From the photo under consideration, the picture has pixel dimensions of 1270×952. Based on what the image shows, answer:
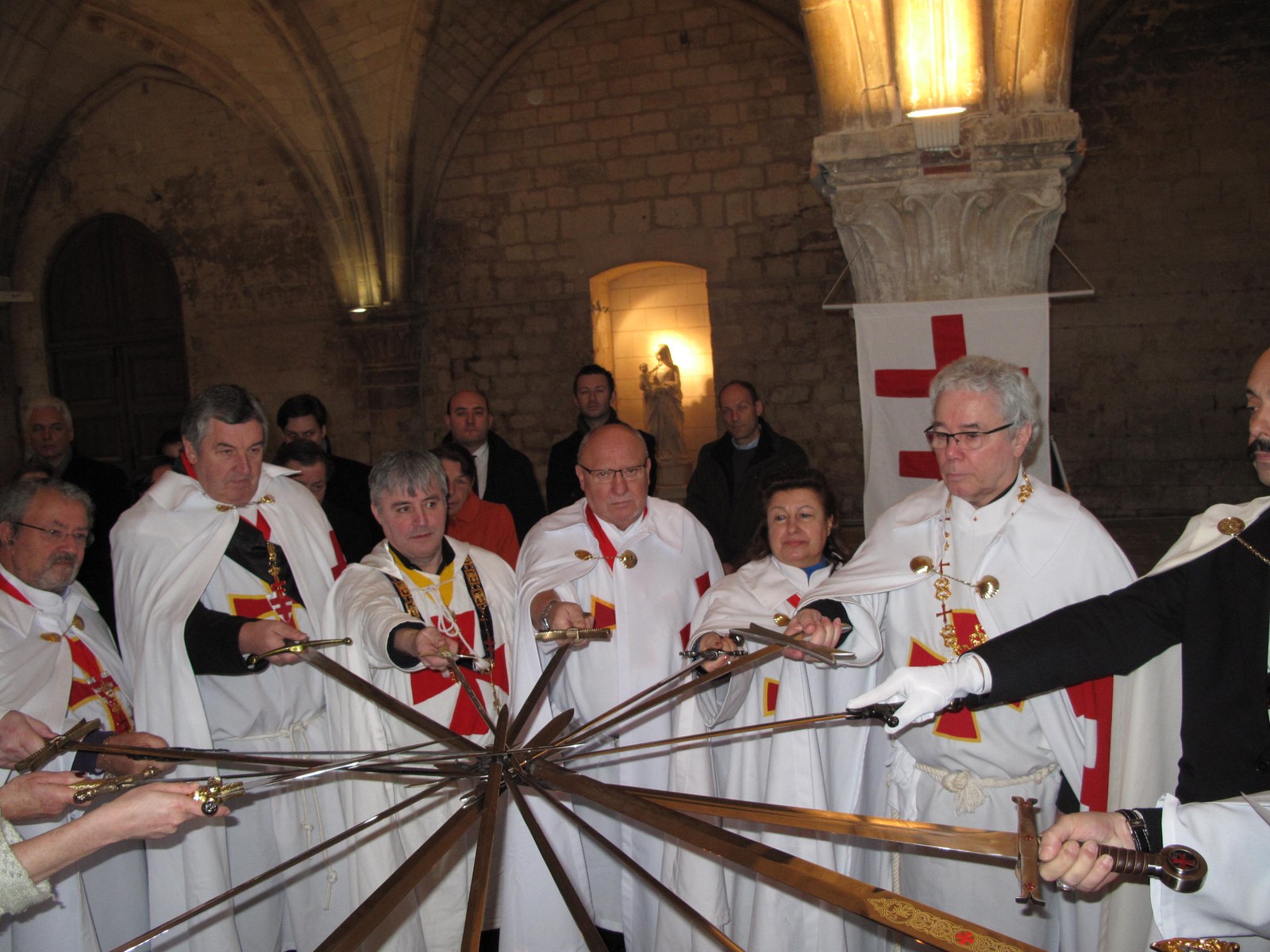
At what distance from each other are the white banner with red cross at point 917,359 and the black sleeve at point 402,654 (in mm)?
2354

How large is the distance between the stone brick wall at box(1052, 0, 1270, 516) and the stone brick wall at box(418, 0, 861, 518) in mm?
2153

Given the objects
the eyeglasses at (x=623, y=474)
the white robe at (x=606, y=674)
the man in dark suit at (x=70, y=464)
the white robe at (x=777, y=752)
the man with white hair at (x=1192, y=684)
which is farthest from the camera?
the man in dark suit at (x=70, y=464)

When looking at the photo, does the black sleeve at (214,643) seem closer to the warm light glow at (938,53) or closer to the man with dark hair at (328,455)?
the man with dark hair at (328,455)

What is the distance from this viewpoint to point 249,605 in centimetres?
304

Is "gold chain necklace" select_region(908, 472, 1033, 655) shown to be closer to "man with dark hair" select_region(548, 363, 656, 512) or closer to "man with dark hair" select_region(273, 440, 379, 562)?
"man with dark hair" select_region(273, 440, 379, 562)

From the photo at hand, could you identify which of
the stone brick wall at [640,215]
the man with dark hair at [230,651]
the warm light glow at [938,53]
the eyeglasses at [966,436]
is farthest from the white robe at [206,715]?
the stone brick wall at [640,215]

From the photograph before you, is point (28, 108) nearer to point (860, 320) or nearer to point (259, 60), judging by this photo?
point (259, 60)

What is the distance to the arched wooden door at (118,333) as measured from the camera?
10.7 m

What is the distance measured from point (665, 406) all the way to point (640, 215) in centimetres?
190

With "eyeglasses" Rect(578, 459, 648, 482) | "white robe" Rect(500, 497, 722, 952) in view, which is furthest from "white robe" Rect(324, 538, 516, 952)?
"eyeglasses" Rect(578, 459, 648, 482)

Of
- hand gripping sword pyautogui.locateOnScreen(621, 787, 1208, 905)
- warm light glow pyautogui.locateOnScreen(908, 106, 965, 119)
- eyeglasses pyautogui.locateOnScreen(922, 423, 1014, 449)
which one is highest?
warm light glow pyautogui.locateOnScreen(908, 106, 965, 119)

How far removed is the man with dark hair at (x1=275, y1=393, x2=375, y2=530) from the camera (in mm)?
4809

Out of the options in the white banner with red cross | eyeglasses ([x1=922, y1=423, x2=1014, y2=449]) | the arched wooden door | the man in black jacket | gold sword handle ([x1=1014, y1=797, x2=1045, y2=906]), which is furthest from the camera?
the arched wooden door

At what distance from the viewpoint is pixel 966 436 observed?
238 cm
